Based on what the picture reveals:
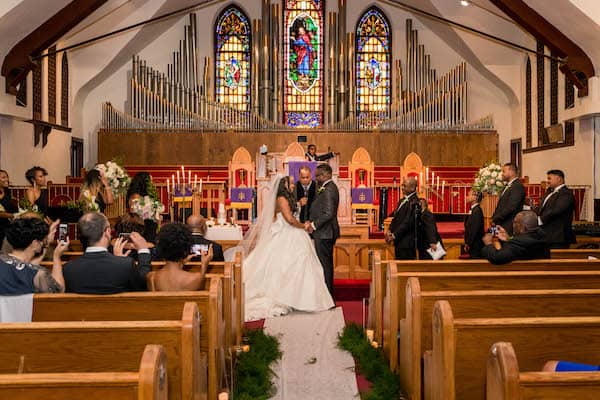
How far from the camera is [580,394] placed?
2023 millimetres

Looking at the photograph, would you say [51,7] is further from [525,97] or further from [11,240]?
[525,97]

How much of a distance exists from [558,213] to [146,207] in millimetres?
4241

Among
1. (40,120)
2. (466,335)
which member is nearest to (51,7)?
(40,120)

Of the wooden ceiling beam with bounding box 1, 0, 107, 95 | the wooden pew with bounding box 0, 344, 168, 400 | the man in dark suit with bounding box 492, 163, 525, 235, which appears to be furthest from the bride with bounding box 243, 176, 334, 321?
the wooden ceiling beam with bounding box 1, 0, 107, 95

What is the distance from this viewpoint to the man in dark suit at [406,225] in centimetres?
638

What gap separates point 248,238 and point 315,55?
10512 millimetres

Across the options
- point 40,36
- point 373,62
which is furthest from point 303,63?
point 40,36

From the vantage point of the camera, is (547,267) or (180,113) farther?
(180,113)

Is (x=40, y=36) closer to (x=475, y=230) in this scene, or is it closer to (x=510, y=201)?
(x=475, y=230)

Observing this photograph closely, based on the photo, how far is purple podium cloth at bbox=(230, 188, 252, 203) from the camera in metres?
10.9

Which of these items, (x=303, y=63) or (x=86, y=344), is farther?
(x=303, y=63)

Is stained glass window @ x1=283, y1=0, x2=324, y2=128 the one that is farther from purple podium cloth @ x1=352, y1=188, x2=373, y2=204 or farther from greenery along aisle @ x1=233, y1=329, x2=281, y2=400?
greenery along aisle @ x1=233, y1=329, x2=281, y2=400

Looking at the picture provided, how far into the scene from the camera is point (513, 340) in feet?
9.18

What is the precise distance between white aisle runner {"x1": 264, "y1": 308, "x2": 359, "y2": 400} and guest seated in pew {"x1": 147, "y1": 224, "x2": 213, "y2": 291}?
94 cm
